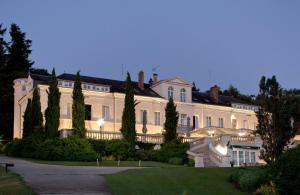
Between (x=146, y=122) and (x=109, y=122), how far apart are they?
4609 millimetres

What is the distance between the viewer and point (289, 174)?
2223 cm

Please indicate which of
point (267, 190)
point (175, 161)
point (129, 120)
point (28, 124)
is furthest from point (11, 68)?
point (267, 190)

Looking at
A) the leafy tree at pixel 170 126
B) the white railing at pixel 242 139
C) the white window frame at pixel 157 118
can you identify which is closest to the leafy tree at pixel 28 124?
the leafy tree at pixel 170 126

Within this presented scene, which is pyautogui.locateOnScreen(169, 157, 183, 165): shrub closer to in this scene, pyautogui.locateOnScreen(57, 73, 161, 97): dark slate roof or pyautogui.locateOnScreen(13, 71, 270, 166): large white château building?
pyautogui.locateOnScreen(13, 71, 270, 166): large white château building

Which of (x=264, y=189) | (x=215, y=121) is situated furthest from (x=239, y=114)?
(x=264, y=189)

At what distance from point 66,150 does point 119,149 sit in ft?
16.4

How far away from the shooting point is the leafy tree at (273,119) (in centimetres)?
2811

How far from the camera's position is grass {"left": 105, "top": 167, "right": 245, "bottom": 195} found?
2258 centimetres

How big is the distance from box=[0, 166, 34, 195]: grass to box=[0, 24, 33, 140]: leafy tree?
40104 millimetres

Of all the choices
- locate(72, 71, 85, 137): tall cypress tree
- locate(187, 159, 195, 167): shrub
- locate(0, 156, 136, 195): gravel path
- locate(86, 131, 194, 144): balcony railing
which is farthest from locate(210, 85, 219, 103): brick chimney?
locate(0, 156, 136, 195): gravel path

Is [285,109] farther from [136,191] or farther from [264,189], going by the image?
[136,191]

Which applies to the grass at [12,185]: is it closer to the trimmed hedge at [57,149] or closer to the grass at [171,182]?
the grass at [171,182]

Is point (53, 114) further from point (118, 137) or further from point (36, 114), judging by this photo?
point (118, 137)

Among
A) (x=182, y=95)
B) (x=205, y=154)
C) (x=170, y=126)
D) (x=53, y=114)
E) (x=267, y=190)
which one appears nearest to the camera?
(x=267, y=190)
